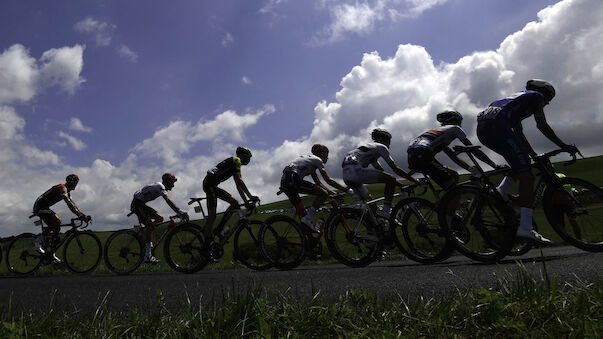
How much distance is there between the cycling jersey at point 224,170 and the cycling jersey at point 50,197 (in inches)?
183

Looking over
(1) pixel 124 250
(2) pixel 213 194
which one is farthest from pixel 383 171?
(1) pixel 124 250

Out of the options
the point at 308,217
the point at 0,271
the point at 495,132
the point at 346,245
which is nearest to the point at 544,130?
the point at 495,132

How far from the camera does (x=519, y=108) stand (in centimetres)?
504

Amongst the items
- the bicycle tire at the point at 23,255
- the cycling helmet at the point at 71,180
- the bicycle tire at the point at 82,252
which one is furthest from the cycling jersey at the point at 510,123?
the bicycle tire at the point at 23,255

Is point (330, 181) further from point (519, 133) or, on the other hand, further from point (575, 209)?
point (575, 209)

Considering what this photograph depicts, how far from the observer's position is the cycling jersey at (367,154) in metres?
6.79

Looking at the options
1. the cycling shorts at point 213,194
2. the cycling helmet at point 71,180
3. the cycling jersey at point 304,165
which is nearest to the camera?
the cycling jersey at point 304,165

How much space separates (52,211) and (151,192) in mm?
2896

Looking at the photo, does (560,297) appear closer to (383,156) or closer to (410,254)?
(410,254)

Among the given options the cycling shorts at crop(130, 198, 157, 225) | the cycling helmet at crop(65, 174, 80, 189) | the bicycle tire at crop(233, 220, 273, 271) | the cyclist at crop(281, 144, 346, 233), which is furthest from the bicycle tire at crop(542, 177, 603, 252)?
the cycling helmet at crop(65, 174, 80, 189)

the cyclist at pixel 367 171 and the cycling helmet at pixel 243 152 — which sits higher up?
the cycling helmet at pixel 243 152

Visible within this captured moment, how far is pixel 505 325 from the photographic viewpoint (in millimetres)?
1850

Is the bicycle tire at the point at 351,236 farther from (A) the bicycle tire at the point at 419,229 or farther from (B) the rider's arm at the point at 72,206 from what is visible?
(B) the rider's arm at the point at 72,206

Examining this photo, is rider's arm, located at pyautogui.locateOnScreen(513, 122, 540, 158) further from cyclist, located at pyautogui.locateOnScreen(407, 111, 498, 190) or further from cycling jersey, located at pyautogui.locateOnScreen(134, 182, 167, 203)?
cycling jersey, located at pyautogui.locateOnScreen(134, 182, 167, 203)
